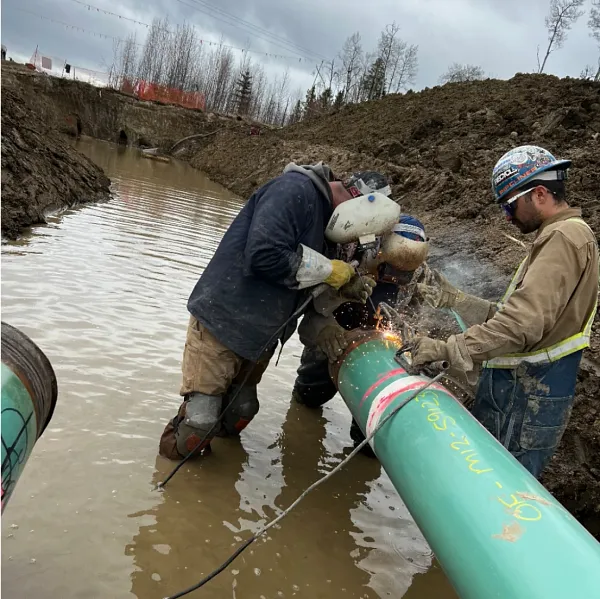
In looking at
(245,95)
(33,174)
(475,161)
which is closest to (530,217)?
(475,161)

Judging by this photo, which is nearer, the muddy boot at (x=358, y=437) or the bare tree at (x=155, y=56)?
the muddy boot at (x=358, y=437)

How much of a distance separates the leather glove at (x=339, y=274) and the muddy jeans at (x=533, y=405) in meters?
1.05

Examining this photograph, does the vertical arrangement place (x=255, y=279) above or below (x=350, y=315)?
above

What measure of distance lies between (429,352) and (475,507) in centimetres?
94

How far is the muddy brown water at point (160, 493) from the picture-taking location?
2834 millimetres

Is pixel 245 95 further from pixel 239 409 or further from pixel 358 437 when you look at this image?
pixel 239 409

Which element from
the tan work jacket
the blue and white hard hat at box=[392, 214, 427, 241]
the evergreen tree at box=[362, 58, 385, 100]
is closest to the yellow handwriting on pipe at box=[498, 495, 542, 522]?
the tan work jacket

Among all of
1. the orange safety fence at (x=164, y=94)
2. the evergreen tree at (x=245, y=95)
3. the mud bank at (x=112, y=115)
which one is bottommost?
the mud bank at (x=112, y=115)

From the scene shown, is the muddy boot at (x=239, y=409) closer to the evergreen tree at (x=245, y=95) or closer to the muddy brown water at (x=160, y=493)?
the muddy brown water at (x=160, y=493)

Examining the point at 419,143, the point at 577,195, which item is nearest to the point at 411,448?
the point at 577,195

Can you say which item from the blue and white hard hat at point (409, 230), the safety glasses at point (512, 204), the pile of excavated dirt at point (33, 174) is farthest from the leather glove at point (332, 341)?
the pile of excavated dirt at point (33, 174)

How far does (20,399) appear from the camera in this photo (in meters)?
2.10

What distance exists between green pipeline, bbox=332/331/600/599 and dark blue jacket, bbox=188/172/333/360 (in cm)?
88

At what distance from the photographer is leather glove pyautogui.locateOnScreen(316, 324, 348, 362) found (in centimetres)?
378
